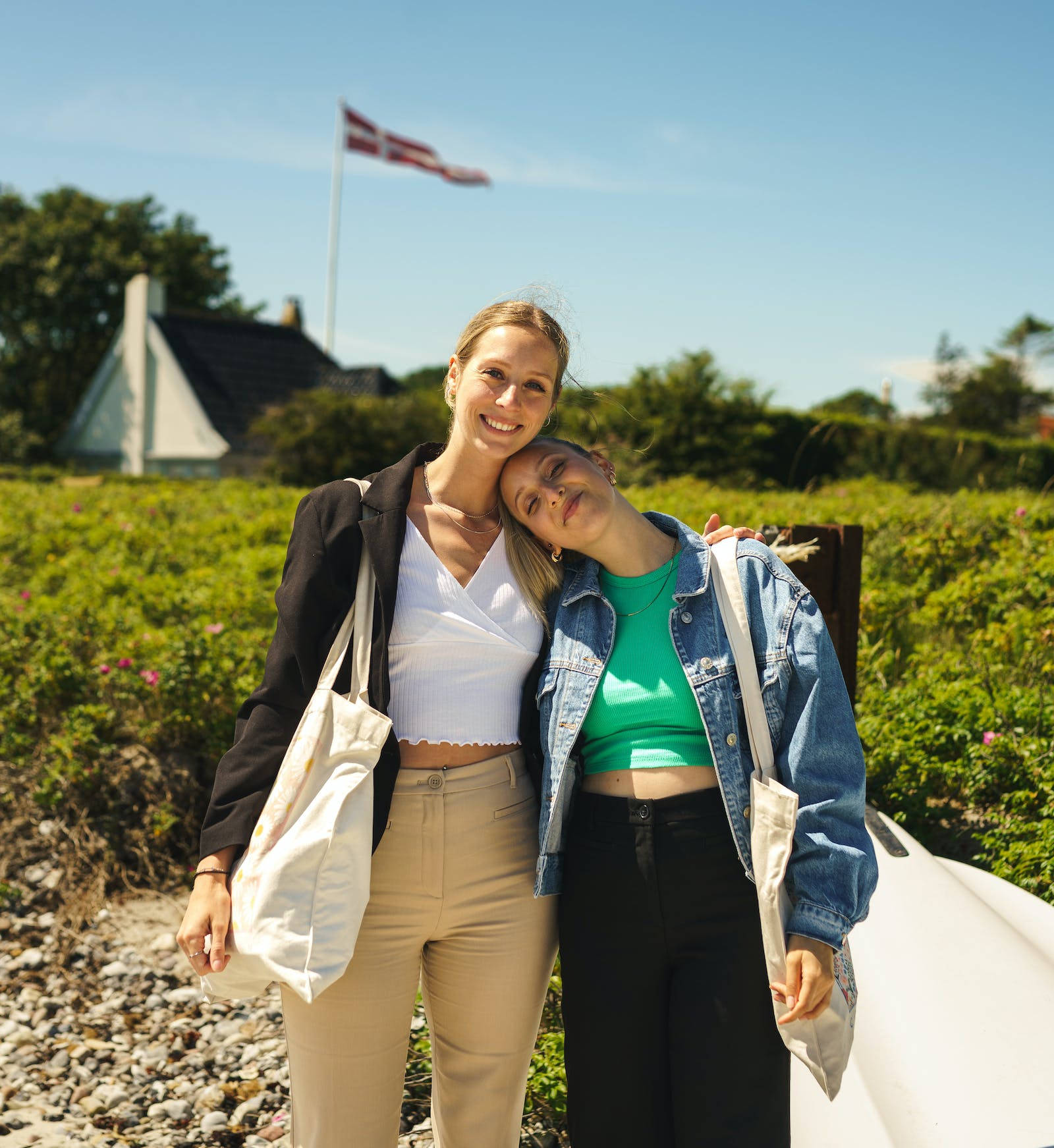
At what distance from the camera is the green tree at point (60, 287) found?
110 feet

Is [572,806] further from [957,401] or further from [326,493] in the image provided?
[957,401]

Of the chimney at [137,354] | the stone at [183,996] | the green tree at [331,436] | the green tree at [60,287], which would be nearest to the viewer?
the stone at [183,996]

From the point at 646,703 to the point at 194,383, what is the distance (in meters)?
25.7

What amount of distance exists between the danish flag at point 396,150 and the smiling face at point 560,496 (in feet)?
99.8

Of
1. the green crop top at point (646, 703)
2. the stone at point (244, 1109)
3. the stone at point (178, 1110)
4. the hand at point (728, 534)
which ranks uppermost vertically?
the hand at point (728, 534)

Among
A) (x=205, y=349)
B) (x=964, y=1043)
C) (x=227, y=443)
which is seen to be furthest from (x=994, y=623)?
(x=205, y=349)

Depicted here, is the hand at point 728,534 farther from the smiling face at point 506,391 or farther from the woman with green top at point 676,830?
the smiling face at point 506,391

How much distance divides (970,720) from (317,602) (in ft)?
9.04

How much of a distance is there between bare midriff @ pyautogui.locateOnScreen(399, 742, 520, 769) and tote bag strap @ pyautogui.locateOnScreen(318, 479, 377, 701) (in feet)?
0.55

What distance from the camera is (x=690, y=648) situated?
2.13m

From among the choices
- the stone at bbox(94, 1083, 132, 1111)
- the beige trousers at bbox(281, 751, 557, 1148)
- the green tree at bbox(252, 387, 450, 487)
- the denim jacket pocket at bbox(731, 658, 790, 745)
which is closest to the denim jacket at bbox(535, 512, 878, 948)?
the denim jacket pocket at bbox(731, 658, 790, 745)

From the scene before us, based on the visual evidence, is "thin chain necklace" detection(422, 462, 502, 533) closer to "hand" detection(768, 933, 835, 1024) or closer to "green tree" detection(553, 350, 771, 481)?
"hand" detection(768, 933, 835, 1024)

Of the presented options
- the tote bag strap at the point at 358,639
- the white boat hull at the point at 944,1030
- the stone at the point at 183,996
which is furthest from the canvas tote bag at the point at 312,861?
the stone at the point at 183,996

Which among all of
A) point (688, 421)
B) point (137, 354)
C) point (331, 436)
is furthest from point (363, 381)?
point (688, 421)
